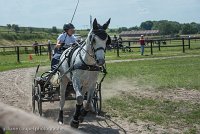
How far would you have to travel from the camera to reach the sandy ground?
8.80m

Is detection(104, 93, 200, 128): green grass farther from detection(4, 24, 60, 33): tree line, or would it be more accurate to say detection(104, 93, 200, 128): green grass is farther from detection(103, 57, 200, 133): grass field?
detection(4, 24, 60, 33): tree line

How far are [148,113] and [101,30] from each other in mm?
2831

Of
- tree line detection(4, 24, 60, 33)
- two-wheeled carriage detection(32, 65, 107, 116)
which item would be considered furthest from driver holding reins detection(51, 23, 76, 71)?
tree line detection(4, 24, 60, 33)

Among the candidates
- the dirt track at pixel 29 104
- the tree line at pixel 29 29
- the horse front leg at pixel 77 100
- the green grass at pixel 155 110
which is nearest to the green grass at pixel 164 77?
the green grass at pixel 155 110

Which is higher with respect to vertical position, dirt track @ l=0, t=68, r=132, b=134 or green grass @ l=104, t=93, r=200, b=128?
green grass @ l=104, t=93, r=200, b=128

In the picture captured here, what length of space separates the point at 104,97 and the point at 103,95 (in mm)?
432

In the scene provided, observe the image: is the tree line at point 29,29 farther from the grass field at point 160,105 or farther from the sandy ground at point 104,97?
the grass field at point 160,105

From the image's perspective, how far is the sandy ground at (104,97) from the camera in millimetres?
8805

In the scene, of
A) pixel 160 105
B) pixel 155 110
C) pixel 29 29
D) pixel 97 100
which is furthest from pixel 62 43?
pixel 29 29

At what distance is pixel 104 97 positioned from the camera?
13.2 meters

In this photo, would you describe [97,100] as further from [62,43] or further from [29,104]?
[29,104]

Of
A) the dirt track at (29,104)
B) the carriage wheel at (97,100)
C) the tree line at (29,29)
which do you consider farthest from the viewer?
the tree line at (29,29)

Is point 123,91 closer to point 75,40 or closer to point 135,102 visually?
point 135,102

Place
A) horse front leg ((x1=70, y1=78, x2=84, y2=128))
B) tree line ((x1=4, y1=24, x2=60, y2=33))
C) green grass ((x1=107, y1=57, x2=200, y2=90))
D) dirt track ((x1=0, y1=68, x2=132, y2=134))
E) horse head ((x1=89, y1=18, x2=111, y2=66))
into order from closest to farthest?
horse head ((x1=89, y1=18, x2=111, y2=66)) → horse front leg ((x1=70, y1=78, x2=84, y2=128)) → dirt track ((x1=0, y1=68, x2=132, y2=134)) → green grass ((x1=107, y1=57, x2=200, y2=90)) → tree line ((x1=4, y1=24, x2=60, y2=33))
